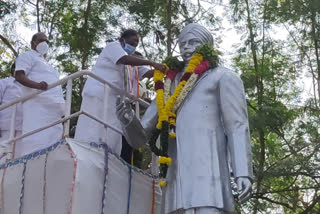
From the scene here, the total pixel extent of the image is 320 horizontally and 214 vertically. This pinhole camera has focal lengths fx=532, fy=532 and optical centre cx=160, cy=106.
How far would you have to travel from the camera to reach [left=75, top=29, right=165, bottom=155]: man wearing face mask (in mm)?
5852

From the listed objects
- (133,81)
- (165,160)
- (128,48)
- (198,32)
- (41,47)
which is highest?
(41,47)

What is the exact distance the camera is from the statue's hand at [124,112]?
530 centimetres

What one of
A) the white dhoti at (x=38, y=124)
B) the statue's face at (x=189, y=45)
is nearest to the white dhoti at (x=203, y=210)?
the statue's face at (x=189, y=45)

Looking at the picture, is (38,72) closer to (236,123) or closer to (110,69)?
(110,69)

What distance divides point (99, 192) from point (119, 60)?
1.56 meters

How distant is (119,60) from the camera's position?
606cm

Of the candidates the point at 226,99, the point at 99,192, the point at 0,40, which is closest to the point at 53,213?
the point at 99,192

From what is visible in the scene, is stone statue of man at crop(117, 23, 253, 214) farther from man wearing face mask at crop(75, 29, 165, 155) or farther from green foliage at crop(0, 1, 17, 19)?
green foliage at crop(0, 1, 17, 19)

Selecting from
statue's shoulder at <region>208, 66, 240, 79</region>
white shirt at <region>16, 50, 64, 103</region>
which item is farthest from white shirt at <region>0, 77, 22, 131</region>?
statue's shoulder at <region>208, 66, 240, 79</region>

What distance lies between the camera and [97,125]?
19.2 ft

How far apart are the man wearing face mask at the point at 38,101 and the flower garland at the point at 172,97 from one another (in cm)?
143

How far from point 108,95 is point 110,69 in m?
0.46

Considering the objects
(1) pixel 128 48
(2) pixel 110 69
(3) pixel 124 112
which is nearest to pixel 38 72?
(2) pixel 110 69

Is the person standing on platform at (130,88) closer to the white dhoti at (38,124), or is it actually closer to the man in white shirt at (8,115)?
the white dhoti at (38,124)
